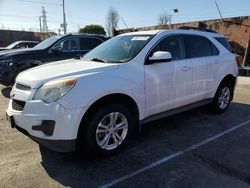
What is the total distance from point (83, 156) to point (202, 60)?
2953mm

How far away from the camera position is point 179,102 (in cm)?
498

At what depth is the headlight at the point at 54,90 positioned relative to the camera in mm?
3424

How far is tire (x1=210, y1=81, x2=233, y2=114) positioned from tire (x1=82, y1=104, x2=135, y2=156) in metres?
2.59

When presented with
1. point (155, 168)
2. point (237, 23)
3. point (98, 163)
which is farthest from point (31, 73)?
point (237, 23)

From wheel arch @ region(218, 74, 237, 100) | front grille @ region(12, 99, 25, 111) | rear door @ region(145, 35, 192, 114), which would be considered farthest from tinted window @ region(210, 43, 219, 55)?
front grille @ region(12, 99, 25, 111)

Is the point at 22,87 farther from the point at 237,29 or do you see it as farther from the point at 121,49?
the point at 237,29

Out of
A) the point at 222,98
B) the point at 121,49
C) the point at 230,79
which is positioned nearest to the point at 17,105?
the point at 121,49

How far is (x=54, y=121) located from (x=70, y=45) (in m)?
6.12

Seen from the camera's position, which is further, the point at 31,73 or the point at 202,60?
the point at 202,60

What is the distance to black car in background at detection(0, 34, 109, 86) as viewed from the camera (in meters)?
7.94

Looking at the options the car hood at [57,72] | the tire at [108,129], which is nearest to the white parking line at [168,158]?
the tire at [108,129]

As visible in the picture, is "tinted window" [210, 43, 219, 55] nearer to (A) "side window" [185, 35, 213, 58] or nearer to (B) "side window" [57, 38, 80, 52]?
(A) "side window" [185, 35, 213, 58]

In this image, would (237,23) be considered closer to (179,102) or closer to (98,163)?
(179,102)

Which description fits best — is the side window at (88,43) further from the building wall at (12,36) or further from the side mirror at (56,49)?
the building wall at (12,36)
